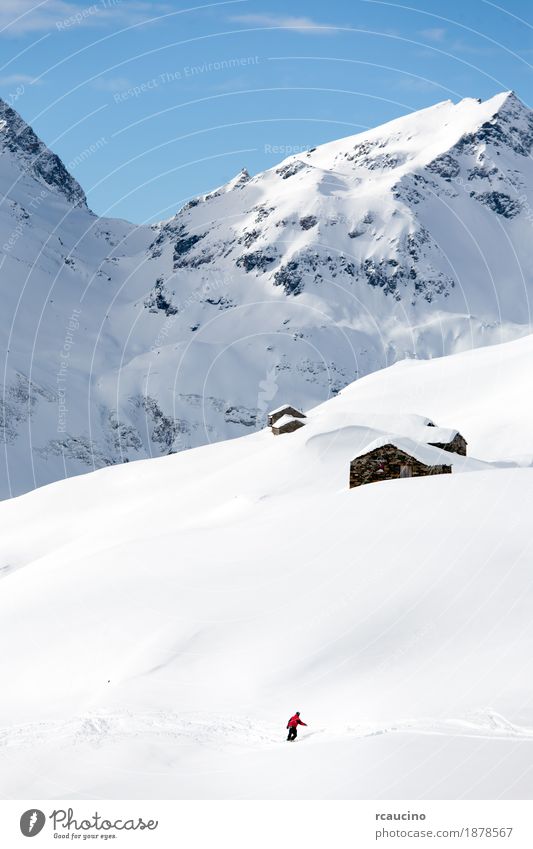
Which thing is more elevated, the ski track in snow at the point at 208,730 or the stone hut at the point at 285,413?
the stone hut at the point at 285,413

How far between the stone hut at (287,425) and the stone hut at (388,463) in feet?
102

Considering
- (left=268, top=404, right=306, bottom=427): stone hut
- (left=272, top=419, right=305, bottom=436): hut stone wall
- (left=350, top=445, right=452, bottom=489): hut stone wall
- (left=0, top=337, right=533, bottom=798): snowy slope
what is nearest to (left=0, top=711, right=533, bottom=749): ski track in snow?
(left=0, top=337, right=533, bottom=798): snowy slope

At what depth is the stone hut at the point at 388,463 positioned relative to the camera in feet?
141

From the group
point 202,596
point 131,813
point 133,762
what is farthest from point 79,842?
point 202,596

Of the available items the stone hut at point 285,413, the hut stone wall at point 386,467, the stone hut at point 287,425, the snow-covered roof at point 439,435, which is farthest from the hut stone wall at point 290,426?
the hut stone wall at point 386,467

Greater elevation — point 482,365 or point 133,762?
point 482,365

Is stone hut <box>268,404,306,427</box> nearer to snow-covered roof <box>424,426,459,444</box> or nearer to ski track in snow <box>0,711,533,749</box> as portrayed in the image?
snow-covered roof <box>424,426,459,444</box>

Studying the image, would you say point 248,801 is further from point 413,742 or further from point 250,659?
point 250,659

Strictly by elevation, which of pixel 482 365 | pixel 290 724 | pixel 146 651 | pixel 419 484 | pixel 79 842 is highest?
pixel 482 365

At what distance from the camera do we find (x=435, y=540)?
1152 inches

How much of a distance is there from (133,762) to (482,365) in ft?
250

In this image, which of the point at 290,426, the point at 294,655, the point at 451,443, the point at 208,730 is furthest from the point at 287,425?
the point at 208,730

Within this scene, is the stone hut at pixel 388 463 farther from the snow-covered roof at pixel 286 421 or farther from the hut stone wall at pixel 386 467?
the snow-covered roof at pixel 286 421

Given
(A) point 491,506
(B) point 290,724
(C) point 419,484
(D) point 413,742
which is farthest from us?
(C) point 419,484
